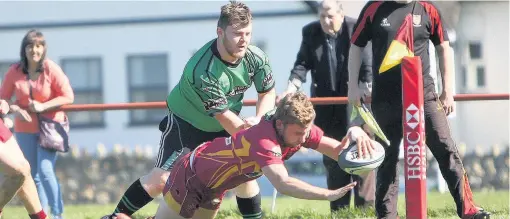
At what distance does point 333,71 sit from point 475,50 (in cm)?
1620

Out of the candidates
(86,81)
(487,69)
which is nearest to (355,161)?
(86,81)

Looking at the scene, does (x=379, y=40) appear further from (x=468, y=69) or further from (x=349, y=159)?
(x=468, y=69)

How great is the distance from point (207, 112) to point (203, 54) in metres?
0.38

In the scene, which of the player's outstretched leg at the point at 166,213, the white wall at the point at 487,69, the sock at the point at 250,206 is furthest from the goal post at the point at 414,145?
the white wall at the point at 487,69

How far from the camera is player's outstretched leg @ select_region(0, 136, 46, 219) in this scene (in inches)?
326

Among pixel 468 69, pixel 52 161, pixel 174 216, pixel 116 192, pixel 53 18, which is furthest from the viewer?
pixel 468 69

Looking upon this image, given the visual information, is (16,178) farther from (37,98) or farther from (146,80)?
(146,80)

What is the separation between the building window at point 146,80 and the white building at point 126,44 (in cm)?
2

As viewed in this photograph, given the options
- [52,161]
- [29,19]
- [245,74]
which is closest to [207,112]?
[245,74]

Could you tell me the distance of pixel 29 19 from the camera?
22.8 meters

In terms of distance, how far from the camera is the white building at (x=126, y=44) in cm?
2200

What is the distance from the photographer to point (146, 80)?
23578 mm

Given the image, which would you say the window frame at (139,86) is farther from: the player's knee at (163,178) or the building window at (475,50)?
the player's knee at (163,178)

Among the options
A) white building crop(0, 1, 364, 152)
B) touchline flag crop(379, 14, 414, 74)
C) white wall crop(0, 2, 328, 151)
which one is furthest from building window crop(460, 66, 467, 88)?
touchline flag crop(379, 14, 414, 74)
